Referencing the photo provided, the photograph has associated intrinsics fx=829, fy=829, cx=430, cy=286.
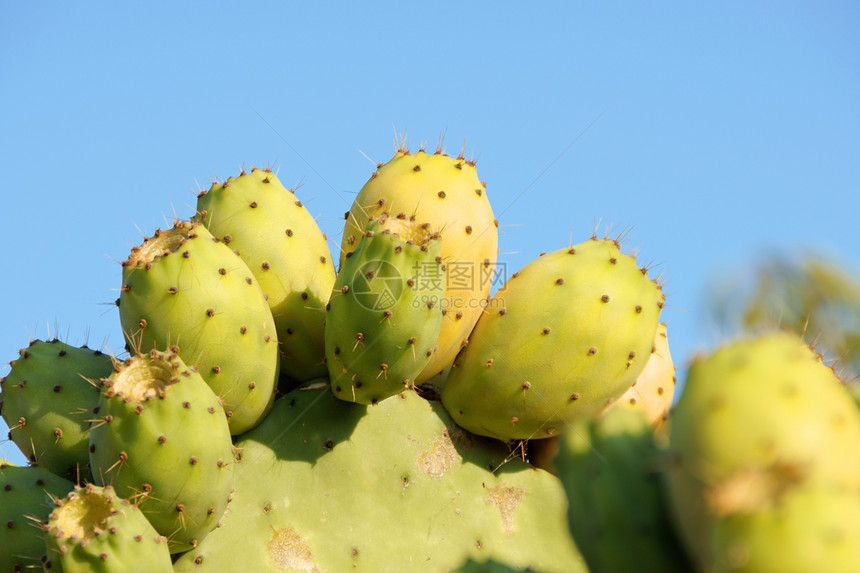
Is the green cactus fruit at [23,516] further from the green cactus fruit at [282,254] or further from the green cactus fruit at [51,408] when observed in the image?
the green cactus fruit at [282,254]

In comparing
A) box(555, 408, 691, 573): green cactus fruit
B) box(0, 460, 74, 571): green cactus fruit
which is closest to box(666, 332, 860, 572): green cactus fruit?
box(555, 408, 691, 573): green cactus fruit

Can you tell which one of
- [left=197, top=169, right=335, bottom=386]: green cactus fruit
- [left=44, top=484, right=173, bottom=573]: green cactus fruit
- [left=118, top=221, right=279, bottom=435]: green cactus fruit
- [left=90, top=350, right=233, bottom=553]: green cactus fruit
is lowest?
[left=44, top=484, right=173, bottom=573]: green cactus fruit

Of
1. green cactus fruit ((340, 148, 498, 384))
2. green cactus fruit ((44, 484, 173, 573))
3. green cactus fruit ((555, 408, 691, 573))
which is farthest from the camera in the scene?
green cactus fruit ((340, 148, 498, 384))

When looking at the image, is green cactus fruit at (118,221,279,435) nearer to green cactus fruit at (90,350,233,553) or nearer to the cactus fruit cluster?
the cactus fruit cluster

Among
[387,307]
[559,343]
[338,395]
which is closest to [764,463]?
[387,307]

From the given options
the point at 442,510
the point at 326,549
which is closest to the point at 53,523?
the point at 326,549

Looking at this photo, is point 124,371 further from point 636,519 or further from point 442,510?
point 636,519

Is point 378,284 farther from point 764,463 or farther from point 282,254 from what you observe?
point 764,463

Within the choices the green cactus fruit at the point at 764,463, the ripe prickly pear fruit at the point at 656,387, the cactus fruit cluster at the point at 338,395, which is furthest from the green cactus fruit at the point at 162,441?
the ripe prickly pear fruit at the point at 656,387
